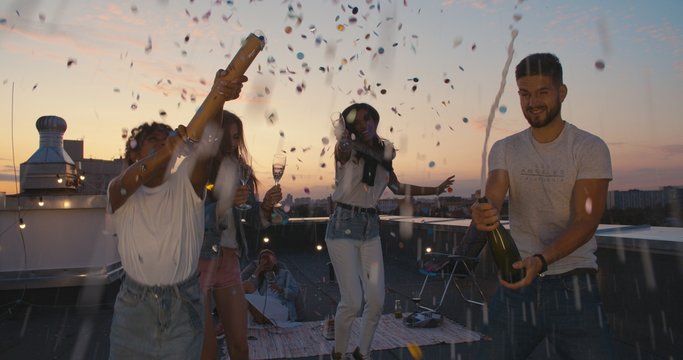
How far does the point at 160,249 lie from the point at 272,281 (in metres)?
4.88

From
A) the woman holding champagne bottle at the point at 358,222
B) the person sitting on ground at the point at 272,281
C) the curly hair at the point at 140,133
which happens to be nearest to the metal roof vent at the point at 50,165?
the person sitting on ground at the point at 272,281

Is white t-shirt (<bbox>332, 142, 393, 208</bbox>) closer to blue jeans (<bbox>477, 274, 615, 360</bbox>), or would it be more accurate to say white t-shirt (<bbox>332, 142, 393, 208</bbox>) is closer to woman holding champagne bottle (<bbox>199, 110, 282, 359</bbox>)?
woman holding champagne bottle (<bbox>199, 110, 282, 359</bbox>)

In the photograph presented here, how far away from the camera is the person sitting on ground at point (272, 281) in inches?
278

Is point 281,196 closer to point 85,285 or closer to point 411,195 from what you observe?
point 411,195

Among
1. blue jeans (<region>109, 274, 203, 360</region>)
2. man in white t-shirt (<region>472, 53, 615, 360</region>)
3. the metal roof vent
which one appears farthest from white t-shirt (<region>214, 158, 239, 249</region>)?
the metal roof vent

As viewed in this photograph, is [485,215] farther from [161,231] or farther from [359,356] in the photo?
[359,356]

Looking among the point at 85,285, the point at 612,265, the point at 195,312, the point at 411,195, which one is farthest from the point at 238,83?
the point at 85,285

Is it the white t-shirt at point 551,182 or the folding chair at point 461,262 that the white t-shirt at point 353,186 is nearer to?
the white t-shirt at point 551,182

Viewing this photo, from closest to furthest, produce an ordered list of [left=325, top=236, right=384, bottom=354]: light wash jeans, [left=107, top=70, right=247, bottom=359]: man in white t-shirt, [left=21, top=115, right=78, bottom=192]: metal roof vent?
[left=107, top=70, right=247, bottom=359]: man in white t-shirt
[left=325, top=236, right=384, bottom=354]: light wash jeans
[left=21, top=115, right=78, bottom=192]: metal roof vent

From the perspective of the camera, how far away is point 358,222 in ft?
15.2

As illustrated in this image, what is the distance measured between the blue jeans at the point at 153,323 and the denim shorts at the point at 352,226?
2.27 m

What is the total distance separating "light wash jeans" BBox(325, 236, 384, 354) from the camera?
4.52 metres

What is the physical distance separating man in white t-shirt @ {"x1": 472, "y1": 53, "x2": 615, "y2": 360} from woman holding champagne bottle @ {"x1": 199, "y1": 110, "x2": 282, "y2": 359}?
1665 mm

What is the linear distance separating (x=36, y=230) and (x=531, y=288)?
26.3 feet
